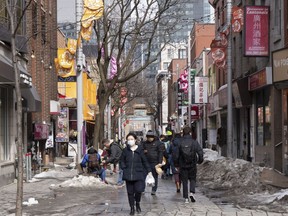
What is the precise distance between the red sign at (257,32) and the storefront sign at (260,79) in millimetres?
821

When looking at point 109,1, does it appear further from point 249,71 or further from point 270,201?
point 270,201

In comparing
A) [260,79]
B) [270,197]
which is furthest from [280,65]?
[270,197]

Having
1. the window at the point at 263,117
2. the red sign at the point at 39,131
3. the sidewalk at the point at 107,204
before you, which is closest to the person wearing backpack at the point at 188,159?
the sidewalk at the point at 107,204

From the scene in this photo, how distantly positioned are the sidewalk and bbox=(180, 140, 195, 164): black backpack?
0.99 meters

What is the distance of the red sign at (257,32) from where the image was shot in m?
20.2

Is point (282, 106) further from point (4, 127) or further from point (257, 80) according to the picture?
point (4, 127)

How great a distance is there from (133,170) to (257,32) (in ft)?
37.1

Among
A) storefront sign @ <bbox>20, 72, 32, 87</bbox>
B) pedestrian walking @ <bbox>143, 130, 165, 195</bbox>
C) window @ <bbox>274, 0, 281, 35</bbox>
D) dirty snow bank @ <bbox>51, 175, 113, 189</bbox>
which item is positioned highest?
window @ <bbox>274, 0, 281, 35</bbox>

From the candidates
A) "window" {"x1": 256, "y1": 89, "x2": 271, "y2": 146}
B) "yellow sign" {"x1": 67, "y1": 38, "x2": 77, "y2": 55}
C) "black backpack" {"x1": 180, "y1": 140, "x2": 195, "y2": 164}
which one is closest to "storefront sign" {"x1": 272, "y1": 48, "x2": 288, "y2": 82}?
"window" {"x1": 256, "y1": 89, "x2": 271, "y2": 146}

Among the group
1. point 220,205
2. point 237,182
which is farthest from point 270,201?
point 237,182

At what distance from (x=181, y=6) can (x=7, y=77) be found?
441 inches

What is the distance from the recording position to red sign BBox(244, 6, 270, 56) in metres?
20.2

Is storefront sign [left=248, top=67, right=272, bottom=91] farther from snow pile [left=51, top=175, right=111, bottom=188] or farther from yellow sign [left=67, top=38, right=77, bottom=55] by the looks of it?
snow pile [left=51, top=175, right=111, bottom=188]

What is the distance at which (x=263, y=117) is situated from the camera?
22.2 m
